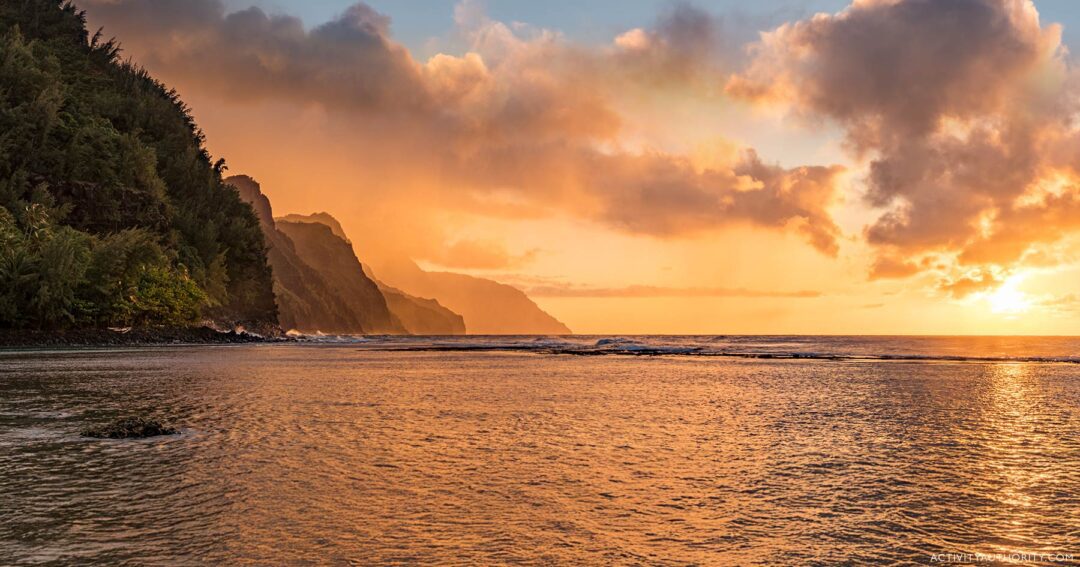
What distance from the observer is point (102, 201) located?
10169 cm

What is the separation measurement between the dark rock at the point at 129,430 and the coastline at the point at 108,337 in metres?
73.7

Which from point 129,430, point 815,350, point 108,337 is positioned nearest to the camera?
point 129,430

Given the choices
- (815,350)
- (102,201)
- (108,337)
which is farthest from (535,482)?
(102,201)

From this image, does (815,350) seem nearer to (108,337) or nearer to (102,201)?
(108,337)

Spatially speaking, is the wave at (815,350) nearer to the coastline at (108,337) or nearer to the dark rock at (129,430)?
the coastline at (108,337)

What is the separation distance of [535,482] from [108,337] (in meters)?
90.6

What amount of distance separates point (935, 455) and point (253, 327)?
5307 inches

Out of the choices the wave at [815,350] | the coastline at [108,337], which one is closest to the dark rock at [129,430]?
the wave at [815,350]

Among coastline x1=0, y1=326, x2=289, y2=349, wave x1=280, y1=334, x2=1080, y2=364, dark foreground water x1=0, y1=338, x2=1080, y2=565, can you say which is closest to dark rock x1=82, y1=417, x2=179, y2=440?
dark foreground water x1=0, y1=338, x2=1080, y2=565

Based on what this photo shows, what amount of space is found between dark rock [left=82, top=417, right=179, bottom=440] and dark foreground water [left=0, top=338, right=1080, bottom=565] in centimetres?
45

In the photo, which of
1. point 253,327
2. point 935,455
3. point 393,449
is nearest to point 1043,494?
point 935,455

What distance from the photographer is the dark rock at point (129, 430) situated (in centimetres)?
Answer: 1437

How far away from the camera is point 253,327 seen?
132 metres

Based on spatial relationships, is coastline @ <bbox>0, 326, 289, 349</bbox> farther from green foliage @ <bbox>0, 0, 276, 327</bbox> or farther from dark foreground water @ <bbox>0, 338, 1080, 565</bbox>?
dark foreground water @ <bbox>0, 338, 1080, 565</bbox>
